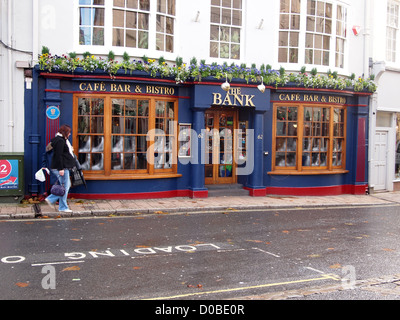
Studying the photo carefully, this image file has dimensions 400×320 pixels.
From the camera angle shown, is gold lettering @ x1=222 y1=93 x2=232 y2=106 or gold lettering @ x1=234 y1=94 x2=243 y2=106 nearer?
gold lettering @ x1=222 y1=93 x2=232 y2=106

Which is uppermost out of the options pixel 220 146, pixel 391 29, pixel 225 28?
pixel 391 29

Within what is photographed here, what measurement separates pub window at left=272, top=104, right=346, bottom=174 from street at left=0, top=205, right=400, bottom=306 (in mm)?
4404

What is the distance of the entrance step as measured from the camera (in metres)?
14.3

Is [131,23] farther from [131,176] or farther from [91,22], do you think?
[131,176]

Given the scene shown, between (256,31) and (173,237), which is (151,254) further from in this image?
(256,31)

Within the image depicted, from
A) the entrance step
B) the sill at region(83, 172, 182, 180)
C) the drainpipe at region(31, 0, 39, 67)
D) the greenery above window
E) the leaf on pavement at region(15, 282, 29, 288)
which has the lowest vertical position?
the leaf on pavement at region(15, 282, 29, 288)

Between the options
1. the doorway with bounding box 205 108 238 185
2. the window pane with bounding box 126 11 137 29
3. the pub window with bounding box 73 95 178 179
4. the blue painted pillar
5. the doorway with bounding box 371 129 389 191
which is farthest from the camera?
the doorway with bounding box 371 129 389 191

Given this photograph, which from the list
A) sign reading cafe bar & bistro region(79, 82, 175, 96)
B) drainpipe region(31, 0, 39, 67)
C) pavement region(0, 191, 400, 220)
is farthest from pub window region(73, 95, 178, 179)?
drainpipe region(31, 0, 39, 67)

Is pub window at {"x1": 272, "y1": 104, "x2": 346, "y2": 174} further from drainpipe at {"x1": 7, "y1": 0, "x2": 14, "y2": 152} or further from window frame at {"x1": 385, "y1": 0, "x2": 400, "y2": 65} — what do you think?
drainpipe at {"x1": 7, "y1": 0, "x2": 14, "y2": 152}

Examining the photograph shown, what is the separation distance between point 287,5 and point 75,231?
1011 centimetres

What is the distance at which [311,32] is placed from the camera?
15.3 m

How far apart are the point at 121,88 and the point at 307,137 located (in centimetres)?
631

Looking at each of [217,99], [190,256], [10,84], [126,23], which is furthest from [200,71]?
[190,256]

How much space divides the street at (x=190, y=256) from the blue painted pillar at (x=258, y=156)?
3.39 meters
